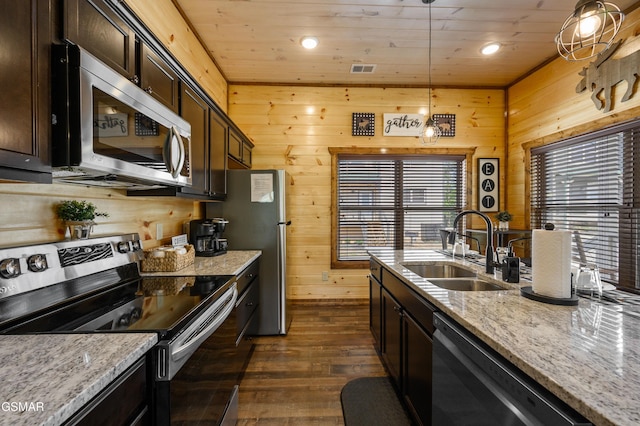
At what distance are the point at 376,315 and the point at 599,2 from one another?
232 cm


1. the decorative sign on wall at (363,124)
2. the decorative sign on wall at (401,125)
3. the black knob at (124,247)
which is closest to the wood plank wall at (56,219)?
the black knob at (124,247)

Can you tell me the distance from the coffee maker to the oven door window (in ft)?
3.32

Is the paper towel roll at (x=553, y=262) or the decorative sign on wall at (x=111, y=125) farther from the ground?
the decorative sign on wall at (x=111, y=125)

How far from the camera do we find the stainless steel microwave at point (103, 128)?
94 cm

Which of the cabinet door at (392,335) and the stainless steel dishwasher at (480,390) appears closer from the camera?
the stainless steel dishwasher at (480,390)

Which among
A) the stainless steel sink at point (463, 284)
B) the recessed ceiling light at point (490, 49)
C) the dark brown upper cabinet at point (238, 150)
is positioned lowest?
the stainless steel sink at point (463, 284)

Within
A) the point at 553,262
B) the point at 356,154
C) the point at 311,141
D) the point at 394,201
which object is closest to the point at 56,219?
the point at 553,262

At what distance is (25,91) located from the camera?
0.83 meters

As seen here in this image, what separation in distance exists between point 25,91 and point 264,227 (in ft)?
6.83

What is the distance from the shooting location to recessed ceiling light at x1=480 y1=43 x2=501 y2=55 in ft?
9.47

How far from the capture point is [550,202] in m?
3.12

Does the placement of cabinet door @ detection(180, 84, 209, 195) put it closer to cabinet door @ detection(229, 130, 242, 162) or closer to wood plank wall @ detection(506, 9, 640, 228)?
cabinet door @ detection(229, 130, 242, 162)

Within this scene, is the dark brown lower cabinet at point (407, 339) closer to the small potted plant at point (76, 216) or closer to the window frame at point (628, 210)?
the small potted plant at point (76, 216)

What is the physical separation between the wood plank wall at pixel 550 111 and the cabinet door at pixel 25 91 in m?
3.67
